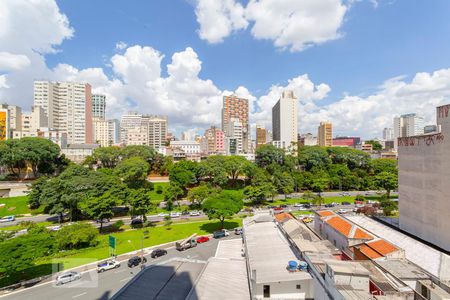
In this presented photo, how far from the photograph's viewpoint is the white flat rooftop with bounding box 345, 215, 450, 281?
69.7ft

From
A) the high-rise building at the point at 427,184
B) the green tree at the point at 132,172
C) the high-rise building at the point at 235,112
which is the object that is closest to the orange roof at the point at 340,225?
the high-rise building at the point at 427,184

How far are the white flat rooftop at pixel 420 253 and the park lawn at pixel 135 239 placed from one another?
25.2 meters

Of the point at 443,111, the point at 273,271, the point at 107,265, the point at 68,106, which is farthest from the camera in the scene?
the point at 68,106

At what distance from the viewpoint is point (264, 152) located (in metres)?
91.3

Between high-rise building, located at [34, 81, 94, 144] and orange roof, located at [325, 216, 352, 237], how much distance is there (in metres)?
150

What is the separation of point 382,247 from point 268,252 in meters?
12.0

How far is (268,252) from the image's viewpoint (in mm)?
26641

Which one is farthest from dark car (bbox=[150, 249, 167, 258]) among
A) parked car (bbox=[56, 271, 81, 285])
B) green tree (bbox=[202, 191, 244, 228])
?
green tree (bbox=[202, 191, 244, 228])

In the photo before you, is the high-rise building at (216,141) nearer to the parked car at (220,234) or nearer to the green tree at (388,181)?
the green tree at (388,181)

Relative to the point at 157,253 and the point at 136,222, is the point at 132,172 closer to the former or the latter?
the point at 136,222

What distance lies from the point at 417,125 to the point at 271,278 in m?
233

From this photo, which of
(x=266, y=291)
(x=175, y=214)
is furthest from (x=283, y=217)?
(x=175, y=214)

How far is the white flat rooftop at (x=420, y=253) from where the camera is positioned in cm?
2125

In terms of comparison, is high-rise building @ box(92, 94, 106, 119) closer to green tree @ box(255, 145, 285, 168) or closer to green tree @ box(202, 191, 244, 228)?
green tree @ box(255, 145, 285, 168)
